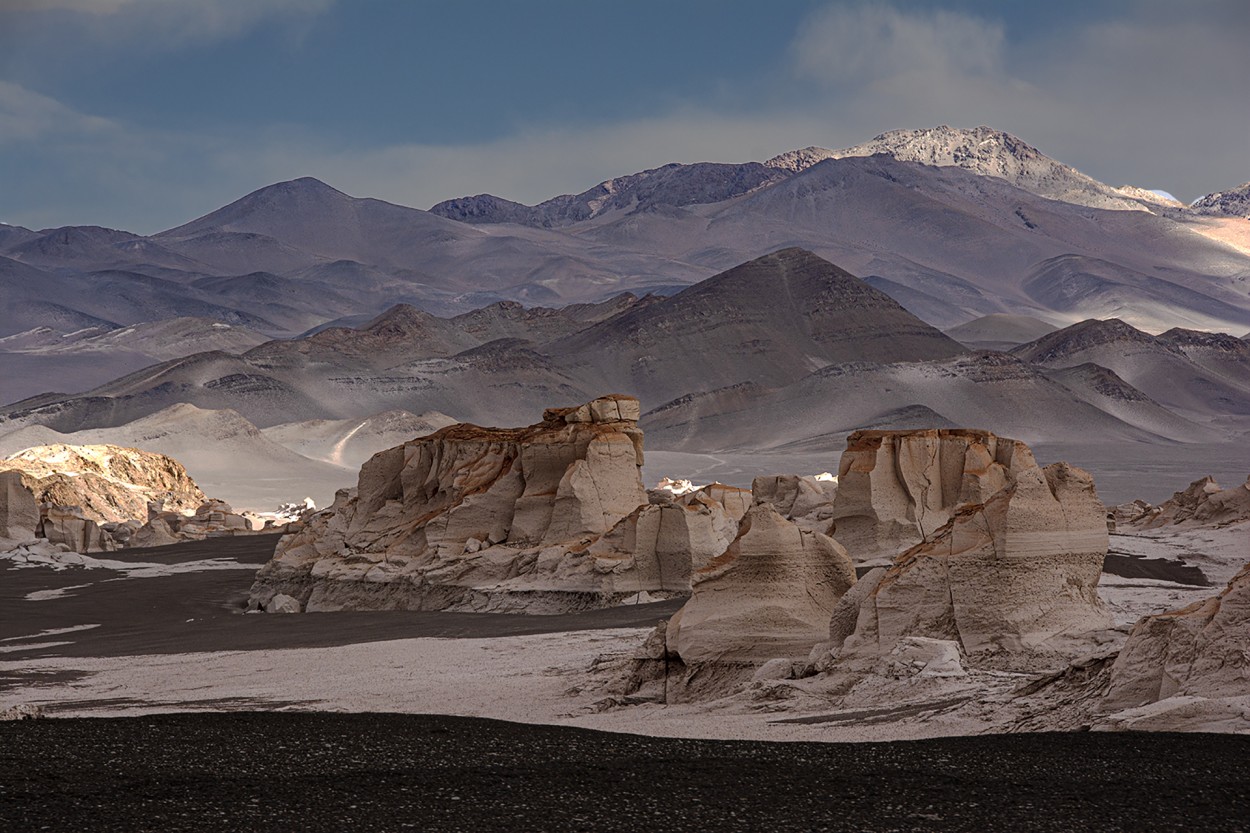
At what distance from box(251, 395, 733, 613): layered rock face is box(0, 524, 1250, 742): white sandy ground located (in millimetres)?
4302

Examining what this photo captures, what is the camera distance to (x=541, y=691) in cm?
1498

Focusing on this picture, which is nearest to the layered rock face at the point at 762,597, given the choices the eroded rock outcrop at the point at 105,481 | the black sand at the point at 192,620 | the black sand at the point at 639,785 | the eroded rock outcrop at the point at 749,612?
the eroded rock outcrop at the point at 749,612

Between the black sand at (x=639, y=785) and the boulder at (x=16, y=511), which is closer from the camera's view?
the black sand at (x=639, y=785)

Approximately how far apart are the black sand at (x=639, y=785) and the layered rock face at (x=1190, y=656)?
1.01 metres

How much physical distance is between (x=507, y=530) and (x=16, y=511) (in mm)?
17803

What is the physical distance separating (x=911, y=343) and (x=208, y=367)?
63263 mm

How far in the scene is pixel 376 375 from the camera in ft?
427

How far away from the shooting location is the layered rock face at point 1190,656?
9.45m

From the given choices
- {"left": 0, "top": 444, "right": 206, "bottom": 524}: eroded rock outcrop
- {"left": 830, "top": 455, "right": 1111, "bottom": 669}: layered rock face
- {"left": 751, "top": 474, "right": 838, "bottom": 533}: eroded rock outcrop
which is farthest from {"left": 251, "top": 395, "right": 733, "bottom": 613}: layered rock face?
{"left": 0, "top": 444, "right": 206, "bottom": 524}: eroded rock outcrop

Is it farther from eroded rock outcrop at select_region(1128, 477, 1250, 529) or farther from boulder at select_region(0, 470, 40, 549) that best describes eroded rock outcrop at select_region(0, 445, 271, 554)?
eroded rock outcrop at select_region(1128, 477, 1250, 529)

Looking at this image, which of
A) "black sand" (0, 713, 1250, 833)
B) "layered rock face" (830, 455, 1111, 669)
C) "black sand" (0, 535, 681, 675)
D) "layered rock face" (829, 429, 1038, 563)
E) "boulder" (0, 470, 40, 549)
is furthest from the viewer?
"boulder" (0, 470, 40, 549)

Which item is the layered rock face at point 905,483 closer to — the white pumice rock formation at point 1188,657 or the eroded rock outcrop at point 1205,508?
the eroded rock outcrop at point 1205,508

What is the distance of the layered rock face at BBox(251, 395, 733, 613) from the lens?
Result: 24.3 m

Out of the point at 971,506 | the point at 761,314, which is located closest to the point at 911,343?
the point at 761,314
